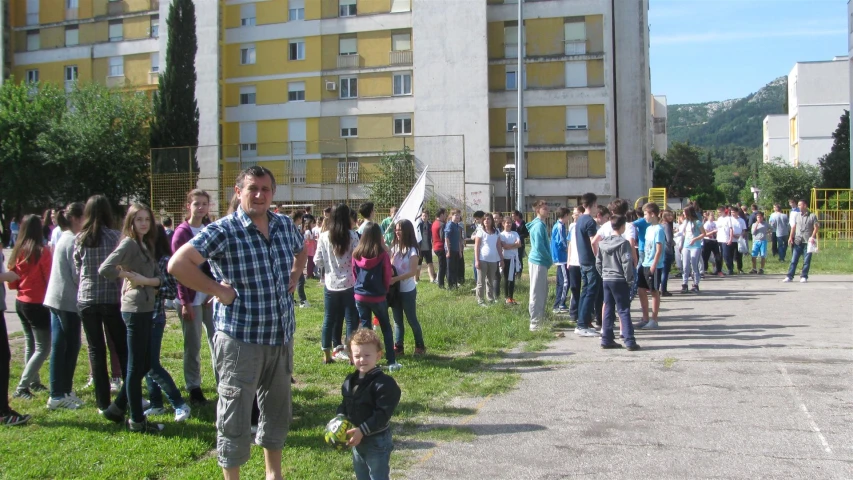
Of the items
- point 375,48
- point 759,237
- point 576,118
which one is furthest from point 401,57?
point 759,237

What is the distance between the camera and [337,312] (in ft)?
29.0

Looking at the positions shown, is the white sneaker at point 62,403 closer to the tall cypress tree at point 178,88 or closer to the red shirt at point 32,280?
the red shirt at point 32,280

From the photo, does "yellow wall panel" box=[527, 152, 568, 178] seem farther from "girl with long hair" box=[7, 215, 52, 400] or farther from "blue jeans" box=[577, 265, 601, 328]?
"girl with long hair" box=[7, 215, 52, 400]

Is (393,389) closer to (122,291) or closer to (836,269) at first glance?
(122,291)

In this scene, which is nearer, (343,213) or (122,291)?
(122,291)

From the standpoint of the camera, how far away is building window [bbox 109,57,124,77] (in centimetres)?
4975

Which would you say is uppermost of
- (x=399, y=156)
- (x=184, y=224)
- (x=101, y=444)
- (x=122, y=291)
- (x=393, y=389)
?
(x=399, y=156)

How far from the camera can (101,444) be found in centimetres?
593

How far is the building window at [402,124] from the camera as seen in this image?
4538 cm

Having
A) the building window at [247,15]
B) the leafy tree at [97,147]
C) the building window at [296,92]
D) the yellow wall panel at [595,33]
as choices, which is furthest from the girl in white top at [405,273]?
the building window at [247,15]

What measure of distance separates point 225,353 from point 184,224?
2.88 meters

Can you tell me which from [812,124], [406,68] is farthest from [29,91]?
[812,124]

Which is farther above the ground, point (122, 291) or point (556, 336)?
point (122, 291)

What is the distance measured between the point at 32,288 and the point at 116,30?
157ft
